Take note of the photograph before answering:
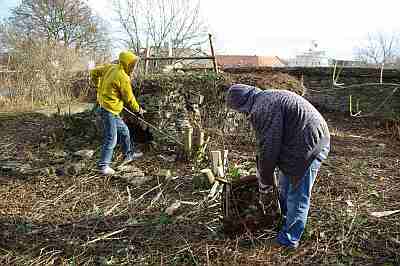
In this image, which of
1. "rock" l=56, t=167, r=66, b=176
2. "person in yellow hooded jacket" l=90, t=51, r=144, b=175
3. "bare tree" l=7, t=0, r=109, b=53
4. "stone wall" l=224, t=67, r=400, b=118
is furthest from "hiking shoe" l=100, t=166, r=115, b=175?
"bare tree" l=7, t=0, r=109, b=53

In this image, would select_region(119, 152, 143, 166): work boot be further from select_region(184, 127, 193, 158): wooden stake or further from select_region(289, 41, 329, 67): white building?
select_region(289, 41, 329, 67): white building

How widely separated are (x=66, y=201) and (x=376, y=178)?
406cm

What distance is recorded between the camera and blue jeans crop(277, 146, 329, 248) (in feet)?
9.98

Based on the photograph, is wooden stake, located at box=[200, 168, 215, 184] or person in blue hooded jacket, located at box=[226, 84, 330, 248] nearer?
person in blue hooded jacket, located at box=[226, 84, 330, 248]

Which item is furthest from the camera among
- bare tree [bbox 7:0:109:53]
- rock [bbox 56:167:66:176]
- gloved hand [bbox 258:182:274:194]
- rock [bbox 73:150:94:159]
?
bare tree [bbox 7:0:109:53]

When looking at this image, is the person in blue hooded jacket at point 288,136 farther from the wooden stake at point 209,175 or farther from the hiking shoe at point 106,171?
the hiking shoe at point 106,171

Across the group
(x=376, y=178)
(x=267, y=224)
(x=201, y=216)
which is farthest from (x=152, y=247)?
(x=376, y=178)

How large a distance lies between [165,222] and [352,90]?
28.8 ft

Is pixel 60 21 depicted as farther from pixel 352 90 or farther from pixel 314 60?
pixel 352 90

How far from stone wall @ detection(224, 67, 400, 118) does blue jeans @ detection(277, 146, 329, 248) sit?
7427 millimetres

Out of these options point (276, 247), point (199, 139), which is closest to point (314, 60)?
point (199, 139)

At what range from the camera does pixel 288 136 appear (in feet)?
9.66

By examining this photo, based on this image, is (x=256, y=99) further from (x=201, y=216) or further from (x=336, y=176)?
(x=336, y=176)

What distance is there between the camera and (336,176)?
16.7 ft
